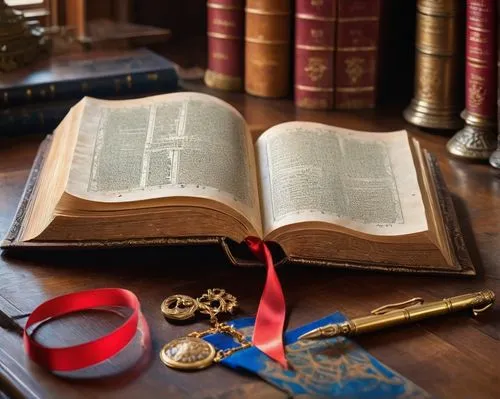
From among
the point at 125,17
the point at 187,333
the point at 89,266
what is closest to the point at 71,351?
the point at 187,333

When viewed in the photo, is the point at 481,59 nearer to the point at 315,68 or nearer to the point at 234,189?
the point at 315,68

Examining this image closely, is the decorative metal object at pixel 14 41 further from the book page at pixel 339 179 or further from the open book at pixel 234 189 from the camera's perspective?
the book page at pixel 339 179

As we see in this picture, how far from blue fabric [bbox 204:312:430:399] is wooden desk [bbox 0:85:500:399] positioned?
0.06 feet

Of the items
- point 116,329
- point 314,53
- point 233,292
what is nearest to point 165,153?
point 233,292

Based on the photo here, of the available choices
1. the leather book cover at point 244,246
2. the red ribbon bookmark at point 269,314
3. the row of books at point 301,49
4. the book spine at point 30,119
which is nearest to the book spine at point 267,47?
the row of books at point 301,49

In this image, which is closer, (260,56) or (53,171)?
(53,171)

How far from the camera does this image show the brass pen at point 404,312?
1094 mm

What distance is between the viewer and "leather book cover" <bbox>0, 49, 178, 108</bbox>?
1.80 m

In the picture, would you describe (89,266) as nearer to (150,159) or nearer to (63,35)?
(150,159)

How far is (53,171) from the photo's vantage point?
1387mm

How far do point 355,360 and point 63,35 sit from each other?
1279 mm

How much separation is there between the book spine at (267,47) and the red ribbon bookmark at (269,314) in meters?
0.79

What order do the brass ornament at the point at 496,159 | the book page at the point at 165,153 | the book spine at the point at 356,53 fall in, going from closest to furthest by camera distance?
1. the book page at the point at 165,153
2. the brass ornament at the point at 496,159
3. the book spine at the point at 356,53

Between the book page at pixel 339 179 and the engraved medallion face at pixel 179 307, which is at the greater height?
the book page at pixel 339 179
